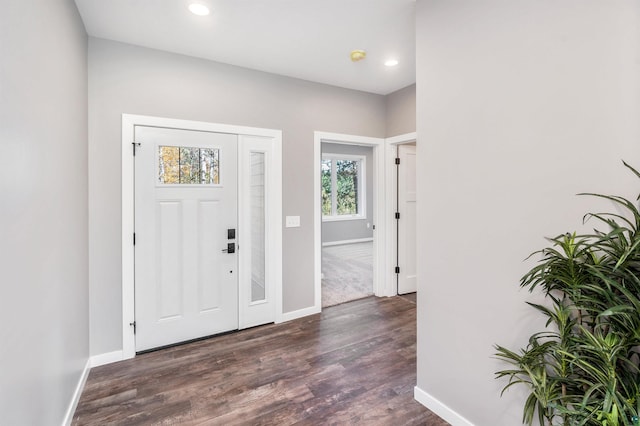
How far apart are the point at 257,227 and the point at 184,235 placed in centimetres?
74

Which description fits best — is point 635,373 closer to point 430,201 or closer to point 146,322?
point 430,201

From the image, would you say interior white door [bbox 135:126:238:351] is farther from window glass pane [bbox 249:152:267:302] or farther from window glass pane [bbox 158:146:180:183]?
window glass pane [bbox 249:152:267:302]

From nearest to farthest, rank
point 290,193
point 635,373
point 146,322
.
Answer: point 635,373, point 146,322, point 290,193

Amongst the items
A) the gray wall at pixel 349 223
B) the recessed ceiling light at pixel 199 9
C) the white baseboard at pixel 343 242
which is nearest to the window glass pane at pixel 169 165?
the recessed ceiling light at pixel 199 9

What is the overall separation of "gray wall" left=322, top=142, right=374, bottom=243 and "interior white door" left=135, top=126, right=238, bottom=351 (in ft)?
16.4

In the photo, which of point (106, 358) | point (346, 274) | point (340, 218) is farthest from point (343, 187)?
point (106, 358)

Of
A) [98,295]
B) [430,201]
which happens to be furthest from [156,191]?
[430,201]

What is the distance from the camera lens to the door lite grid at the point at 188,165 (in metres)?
2.81

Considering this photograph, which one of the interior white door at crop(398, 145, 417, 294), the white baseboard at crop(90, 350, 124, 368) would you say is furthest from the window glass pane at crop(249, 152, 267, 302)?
the interior white door at crop(398, 145, 417, 294)

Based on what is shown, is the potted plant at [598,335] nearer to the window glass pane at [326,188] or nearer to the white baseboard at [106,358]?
the white baseboard at [106,358]

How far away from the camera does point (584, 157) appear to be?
1336 mm

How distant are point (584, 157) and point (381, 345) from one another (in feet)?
7.35

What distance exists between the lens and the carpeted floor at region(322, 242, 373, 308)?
14.2 ft

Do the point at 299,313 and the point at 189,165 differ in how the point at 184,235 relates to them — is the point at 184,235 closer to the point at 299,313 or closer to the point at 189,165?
the point at 189,165
